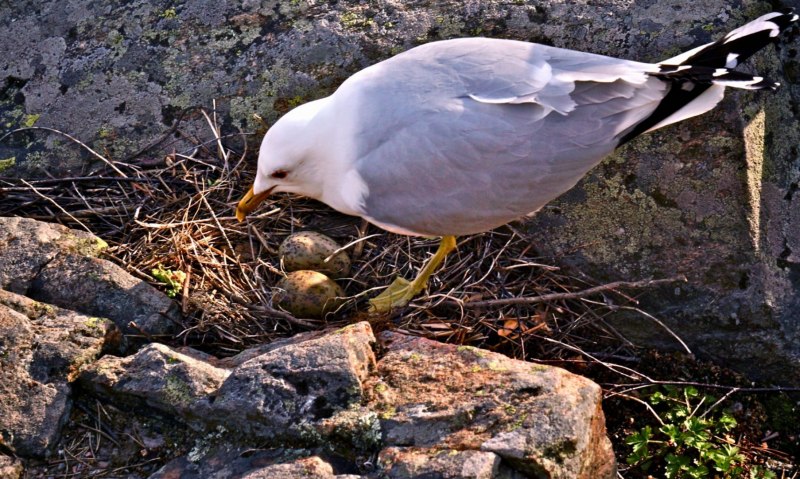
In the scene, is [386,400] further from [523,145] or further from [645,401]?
[645,401]

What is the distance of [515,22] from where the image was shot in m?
4.05

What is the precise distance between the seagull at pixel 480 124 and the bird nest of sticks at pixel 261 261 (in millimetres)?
450

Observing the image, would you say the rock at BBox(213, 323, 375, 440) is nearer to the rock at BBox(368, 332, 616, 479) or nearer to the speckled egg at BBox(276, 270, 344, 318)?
the rock at BBox(368, 332, 616, 479)

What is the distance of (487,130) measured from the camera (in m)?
3.05

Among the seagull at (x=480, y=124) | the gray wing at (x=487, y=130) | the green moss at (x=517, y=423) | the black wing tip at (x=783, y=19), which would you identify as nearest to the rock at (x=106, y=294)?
the seagull at (x=480, y=124)

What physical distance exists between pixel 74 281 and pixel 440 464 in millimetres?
1790

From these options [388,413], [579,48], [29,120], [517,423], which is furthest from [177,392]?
[579,48]

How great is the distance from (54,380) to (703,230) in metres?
2.69

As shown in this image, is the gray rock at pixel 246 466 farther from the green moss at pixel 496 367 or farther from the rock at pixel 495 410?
the green moss at pixel 496 367

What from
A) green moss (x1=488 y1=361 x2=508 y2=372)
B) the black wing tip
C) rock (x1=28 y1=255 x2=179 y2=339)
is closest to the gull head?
rock (x1=28 y1=255 x2=179 y2=339)

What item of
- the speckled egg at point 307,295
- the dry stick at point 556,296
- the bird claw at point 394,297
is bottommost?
the bird claw at point 394,297

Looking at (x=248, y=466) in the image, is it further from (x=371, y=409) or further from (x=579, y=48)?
(x=579, y=48)

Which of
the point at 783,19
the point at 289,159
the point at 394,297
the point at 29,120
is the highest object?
the point at 783,19

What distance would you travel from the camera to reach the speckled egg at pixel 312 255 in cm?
364
